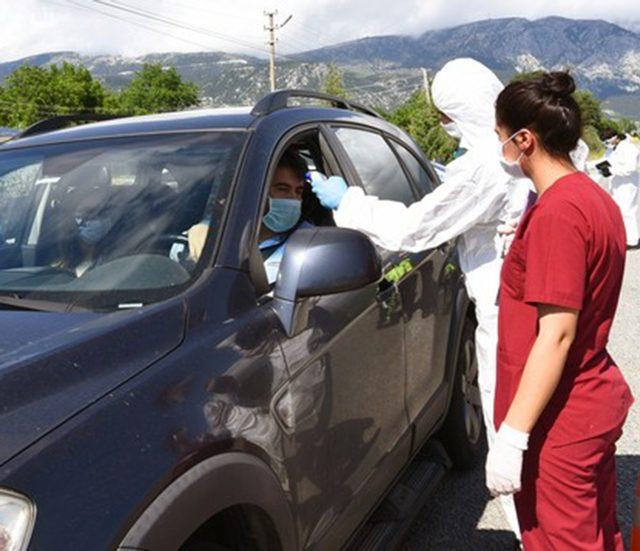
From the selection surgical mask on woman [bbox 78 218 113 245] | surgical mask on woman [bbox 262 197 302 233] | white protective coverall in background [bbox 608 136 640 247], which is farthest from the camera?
white protective coverall in background [bbox 608 136 640 247]

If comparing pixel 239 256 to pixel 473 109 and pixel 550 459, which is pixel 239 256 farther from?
pixel 473 109

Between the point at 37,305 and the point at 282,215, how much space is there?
1.08 m

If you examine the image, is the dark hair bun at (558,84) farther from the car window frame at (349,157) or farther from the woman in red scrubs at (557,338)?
the car window frame at (349,157)

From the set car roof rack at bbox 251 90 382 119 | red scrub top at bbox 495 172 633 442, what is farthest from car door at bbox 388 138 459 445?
red scrub top at bbox 495 172 633 442

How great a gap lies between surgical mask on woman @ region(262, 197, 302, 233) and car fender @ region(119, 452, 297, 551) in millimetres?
1138

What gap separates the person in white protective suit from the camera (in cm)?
269

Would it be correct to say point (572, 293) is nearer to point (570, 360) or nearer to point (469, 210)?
point (570, 360)

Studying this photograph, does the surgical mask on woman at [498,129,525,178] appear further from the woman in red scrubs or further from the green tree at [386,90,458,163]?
the green tree at [386,90,458,163]

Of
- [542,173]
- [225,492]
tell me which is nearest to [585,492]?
[542,173]

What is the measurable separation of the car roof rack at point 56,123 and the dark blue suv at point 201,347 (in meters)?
0.07

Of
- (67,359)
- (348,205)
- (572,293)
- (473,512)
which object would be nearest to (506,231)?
(348,205)

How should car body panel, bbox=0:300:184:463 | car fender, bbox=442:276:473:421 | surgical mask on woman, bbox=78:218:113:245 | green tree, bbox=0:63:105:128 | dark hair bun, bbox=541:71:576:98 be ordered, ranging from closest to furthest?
car body panel, bbox=0:300:184:463, dark hair bun, bbox=541:71:576:98, surgical mask on woman, bbox=78:218:113:245, car fender, bbox=442:276:473:421, green tree, bbox=0:63:105:128

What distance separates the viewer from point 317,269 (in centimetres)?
193

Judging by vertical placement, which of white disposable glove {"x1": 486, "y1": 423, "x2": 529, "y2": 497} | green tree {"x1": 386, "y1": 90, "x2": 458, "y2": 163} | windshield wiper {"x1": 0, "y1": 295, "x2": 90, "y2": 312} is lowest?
green tree {"x1": 386, "y1": 90, "x2": 458, "y2": 163}
